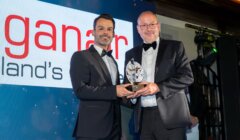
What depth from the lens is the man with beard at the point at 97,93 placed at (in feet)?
7.41

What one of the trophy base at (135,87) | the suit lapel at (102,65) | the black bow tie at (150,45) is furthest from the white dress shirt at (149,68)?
the suit lapel at (102,65)

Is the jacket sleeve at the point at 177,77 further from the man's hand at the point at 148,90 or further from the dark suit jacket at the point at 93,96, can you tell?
the dark suit jacket at the point at 93,96

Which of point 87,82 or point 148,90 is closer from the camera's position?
point 148,90

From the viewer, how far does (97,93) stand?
225 cm

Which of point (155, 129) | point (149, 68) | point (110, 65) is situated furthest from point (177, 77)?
point (110, 65)

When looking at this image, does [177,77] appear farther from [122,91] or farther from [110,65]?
[110,65]

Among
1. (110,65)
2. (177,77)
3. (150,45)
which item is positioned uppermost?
(150,45)

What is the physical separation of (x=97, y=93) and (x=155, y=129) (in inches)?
17.3

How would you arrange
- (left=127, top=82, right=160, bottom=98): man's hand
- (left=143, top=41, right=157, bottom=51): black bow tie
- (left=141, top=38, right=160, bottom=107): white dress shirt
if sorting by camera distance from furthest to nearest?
(left=143, top=41, right=157, bottom=51): black bow tie < (left=141, top=38, right=160, bottom=107): white dress shirt < (left=127, top=82, right=160, bottom=98): man's hand

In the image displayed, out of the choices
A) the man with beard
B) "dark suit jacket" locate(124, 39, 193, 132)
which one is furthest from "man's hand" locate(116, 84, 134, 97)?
"dark suit jacket" locate(124, 39, 193, 132)

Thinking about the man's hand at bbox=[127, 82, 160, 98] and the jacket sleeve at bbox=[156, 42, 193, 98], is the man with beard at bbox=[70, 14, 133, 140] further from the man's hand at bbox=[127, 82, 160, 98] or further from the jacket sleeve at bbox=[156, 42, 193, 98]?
the jacket sleeve at bbox=[156, 42, 193, 98]

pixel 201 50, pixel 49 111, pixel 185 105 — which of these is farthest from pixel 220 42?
pixel 49 111

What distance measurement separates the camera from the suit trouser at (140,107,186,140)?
7.34ft

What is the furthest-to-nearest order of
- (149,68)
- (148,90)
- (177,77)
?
(149,68), (177,77), (148,90)
